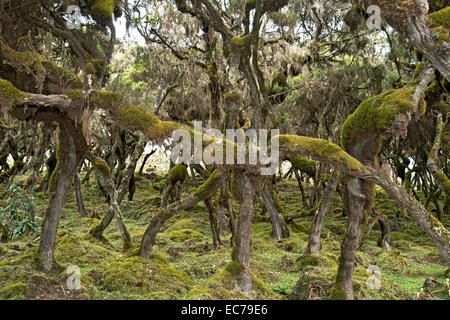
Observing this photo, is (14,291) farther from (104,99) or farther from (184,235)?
(184,235)

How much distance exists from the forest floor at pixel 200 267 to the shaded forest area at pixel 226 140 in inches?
1.9

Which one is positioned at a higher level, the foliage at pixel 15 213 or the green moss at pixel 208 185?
the green moss at pixel 208 185

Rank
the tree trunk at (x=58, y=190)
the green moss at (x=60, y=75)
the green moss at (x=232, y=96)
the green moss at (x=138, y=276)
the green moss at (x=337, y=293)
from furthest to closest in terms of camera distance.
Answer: the green moss at (x=232, y=96) → the tree trunk at (x=58, y=190) → the green moss at (x=138, y=276) → the green moss at (x=60, y=75) → the green moss at (x=337, y=293)

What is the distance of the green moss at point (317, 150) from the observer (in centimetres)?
594

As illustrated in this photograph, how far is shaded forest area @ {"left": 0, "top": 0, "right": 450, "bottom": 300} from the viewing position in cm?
616

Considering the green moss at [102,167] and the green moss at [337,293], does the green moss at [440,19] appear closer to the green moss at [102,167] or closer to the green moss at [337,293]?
the green moss at [337,293]

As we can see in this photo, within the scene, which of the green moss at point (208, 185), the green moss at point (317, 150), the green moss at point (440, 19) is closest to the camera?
the green moss at point (440, 19)

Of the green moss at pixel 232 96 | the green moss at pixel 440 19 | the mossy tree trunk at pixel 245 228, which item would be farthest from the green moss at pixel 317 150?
Answer: the green moss at pixel 232 96

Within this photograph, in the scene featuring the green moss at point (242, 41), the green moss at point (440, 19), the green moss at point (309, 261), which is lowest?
the green moss at point (309, 261)

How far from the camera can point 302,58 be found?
1292cm

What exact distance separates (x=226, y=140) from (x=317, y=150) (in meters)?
1.54

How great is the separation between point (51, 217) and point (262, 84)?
6482 millimetres

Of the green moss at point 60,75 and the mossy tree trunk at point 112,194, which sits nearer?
the green moss at point 60,75

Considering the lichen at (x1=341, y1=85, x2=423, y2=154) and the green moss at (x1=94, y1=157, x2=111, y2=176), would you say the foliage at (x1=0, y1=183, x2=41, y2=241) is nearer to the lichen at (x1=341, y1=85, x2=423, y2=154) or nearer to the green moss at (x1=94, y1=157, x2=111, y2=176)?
the green moss at (x1=94, y1=157, x2=111, y2=176)
